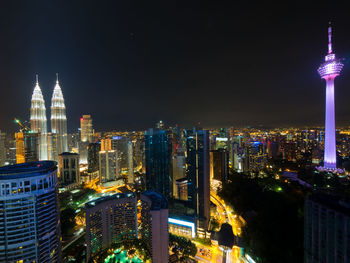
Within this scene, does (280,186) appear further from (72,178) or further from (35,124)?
(35,124)

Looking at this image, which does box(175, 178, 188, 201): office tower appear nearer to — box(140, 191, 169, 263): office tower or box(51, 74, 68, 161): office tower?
box(140, 191, 169, 263): office tower

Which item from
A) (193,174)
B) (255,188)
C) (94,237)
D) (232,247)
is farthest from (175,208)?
(255,188)

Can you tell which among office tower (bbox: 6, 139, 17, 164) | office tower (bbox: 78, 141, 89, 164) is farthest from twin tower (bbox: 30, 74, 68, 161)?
office tower (bbox: 78, 141, 89, 164)

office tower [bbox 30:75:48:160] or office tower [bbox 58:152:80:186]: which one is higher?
office tower [bbox 30:75:48:160]

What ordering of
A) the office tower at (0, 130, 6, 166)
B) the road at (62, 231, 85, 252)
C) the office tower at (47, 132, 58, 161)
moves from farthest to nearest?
the office tower at (47, 132, 58, 161) → the office tower at (0, 130, 6, 166) → the road at (62, 231, 85, 252)

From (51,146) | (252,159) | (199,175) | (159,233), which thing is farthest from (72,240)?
(252,159)

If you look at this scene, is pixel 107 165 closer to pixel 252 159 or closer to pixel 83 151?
pixel 83 151

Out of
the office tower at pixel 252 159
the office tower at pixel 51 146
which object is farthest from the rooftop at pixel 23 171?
the office tower at pixel 252 159
